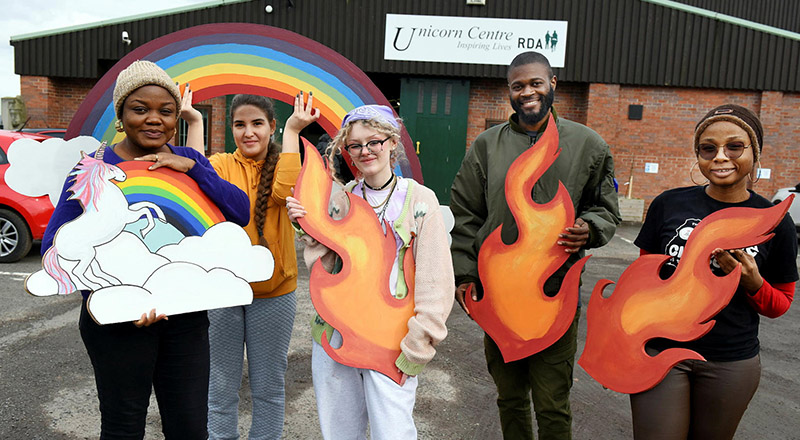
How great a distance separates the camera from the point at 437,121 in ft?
40.8

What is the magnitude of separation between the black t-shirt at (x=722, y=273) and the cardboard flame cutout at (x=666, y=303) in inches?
2.7

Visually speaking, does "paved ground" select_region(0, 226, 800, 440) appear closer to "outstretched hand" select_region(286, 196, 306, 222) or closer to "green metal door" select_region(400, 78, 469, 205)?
"outstretched hand" select_region(286, 196, 306, 222)

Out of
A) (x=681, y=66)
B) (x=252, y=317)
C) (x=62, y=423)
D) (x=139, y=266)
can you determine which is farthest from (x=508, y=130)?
(x=681, y=66)

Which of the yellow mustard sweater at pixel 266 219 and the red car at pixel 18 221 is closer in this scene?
the yellow mustard sweater at pixel 266 219

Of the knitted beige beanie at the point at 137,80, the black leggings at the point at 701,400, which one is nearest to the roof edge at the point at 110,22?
the knitted beige beanie at the point at 137,80

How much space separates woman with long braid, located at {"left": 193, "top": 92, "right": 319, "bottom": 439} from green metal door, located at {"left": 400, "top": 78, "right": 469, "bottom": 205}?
9.91 meters

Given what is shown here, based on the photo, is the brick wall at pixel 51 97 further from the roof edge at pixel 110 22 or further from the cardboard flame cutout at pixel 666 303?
the cardboard flame cutout at pixel 666 303

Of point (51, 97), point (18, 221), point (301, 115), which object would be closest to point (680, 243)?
point (301, 115)

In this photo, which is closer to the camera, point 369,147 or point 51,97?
point 369,147

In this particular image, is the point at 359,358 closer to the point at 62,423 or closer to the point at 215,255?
the point at 215,255

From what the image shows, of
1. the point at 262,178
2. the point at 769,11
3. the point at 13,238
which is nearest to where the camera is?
the point at 262,178

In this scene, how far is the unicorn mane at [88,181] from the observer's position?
5.90ft

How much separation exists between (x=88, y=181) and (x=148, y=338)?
1.87 feet

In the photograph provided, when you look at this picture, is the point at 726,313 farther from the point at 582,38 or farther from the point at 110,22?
the point at 110,22
